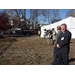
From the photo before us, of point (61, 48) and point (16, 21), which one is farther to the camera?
point (16, 21)

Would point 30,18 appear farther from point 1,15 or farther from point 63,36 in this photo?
point 63,36

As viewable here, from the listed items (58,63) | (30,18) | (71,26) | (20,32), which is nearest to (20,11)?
(30,18)

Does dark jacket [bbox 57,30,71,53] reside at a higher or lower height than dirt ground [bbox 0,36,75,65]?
higher

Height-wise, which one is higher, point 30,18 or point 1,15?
point 30,18

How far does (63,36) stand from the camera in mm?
2680

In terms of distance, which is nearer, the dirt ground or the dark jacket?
the dark jacket

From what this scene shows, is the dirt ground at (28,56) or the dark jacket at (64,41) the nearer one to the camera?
the dark jacket at (64,41)

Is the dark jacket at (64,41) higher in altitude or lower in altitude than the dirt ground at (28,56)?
higher

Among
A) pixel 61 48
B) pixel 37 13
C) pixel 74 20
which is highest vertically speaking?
pixel 37 13

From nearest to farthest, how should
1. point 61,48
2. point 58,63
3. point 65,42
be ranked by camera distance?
point 65,42 < point 61,48 < point 58,63

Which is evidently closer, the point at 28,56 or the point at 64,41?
the point at 64,41

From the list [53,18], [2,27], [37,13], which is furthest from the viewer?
[53,18]

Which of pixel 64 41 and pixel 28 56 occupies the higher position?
pixel 64 41

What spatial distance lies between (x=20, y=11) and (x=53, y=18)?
17.4 metres
